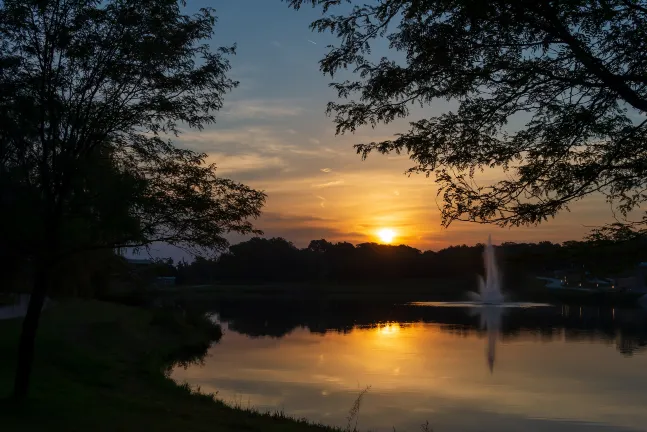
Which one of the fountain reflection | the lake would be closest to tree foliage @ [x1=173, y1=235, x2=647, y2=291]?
the fountain reflection

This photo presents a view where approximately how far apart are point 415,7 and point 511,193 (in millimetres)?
2871

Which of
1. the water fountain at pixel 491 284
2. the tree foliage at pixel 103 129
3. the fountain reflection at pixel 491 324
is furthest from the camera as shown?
the water fountain at pixel 491 284

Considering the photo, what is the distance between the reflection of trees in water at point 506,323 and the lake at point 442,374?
0.56ft

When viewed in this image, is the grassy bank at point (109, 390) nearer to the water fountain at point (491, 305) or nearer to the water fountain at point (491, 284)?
the water fountain at point (491, 305)

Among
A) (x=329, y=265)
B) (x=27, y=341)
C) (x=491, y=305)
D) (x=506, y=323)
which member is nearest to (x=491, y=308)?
(x=491, y=305)

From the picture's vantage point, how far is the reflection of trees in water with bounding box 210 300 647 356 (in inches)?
1569

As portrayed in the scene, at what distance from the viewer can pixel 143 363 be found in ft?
Result: 80.5

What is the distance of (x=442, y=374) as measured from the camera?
25.9m

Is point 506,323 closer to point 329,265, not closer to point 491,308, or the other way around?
point 491,308

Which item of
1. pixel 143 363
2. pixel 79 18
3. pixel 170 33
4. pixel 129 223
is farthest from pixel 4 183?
pixel 143 363

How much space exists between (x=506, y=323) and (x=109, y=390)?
119ft

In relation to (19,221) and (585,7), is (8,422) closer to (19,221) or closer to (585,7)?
(19,221)

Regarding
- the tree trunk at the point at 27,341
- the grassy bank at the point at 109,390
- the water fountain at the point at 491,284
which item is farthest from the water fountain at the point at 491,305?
the tree trunk at the point at 27,341

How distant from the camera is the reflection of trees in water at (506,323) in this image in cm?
3984
